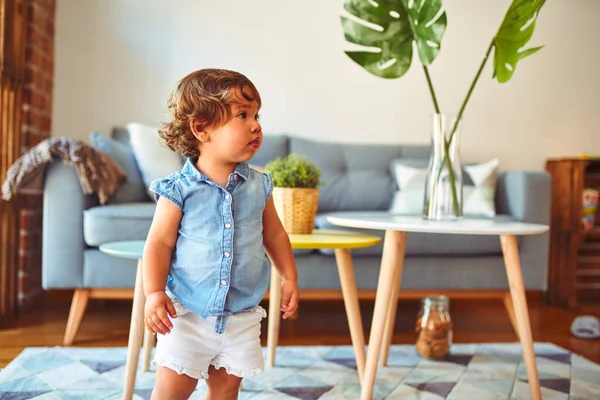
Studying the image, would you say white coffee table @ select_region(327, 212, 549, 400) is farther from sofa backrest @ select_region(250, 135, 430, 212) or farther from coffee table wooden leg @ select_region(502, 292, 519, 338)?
sofa backrest @ select_region(250, 135, 430, 212)

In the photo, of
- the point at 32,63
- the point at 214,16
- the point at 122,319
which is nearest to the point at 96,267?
the point at 122,319

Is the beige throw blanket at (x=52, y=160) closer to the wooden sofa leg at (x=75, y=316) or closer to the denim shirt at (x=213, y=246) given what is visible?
the wooden sofa leg at (x=75, y=316)

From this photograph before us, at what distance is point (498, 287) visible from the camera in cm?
229

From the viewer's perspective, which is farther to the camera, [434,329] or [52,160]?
[52,160]

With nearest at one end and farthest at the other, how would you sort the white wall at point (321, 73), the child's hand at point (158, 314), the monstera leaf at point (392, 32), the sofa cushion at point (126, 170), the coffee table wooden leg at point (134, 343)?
the child's hand at point (158, 314), the coffee table wooden leg at point (134, 343), the monstera leaf at point (392, 32), the sofa cushion at point (126, 170), the white wall at point (321, 73)

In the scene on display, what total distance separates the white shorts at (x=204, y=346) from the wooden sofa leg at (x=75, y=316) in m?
1.11

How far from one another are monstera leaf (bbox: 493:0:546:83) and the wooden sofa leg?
1536 mm

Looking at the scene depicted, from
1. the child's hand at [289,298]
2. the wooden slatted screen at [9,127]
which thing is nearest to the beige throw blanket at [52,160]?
the wooden slatted screen at [9,127]

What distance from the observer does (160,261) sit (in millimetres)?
958

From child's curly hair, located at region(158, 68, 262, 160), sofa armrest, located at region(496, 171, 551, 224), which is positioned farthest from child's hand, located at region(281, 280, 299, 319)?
sofa armrest, located at region(496, 171, 551, 224)

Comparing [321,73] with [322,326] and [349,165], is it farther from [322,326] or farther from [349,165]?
[322,326]

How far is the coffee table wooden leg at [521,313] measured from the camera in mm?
1434

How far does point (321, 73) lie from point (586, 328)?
1691 millimetres

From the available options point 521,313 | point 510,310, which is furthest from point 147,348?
point 510,310
